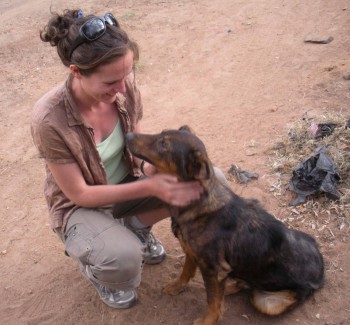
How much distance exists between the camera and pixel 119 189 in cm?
304

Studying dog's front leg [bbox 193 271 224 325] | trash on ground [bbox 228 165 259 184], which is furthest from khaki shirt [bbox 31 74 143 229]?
trash on ground [bbox 228 165 259 184]

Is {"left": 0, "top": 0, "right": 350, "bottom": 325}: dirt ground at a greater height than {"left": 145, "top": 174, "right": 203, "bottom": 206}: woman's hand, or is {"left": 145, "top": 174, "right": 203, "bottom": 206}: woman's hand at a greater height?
{"left": 145, "top": 174, "right": 203, "bottom": 206}: woman's hand

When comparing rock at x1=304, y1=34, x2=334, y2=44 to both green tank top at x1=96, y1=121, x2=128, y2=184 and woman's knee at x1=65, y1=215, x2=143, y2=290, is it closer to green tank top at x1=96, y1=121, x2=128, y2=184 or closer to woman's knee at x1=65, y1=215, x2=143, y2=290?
green tank top at x1=96, y1=121, x2=128, y2=184

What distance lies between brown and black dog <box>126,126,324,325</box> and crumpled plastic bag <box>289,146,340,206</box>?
A: 1.08 m

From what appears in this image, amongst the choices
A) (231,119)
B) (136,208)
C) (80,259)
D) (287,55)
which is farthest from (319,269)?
(287,55)

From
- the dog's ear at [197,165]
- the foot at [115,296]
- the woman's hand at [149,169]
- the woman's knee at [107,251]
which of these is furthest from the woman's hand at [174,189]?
the foot at [115,296]

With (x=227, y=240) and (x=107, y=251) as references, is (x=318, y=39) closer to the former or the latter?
(x=227, y=240)

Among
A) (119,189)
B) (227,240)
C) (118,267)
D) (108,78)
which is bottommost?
(118,267)

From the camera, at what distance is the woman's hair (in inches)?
106

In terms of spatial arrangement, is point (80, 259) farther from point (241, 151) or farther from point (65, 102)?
point (241, 151)

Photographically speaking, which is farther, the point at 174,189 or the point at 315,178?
the point at 315,178

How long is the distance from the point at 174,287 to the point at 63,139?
170 cm

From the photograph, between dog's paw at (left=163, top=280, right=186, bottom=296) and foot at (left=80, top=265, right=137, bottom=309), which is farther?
dog's paw at (left=163, top=280, right=186, bottom=296)

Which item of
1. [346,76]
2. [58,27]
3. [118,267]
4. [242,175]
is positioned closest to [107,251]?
[118,267]
